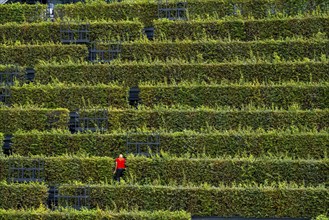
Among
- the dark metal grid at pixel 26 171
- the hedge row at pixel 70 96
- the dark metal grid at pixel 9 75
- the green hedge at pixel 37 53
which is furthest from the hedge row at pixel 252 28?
the dark metal grid at pixel 26 171

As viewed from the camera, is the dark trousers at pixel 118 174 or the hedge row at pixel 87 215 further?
the dark trousers at pixel 118 174

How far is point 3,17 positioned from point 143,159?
8285mm

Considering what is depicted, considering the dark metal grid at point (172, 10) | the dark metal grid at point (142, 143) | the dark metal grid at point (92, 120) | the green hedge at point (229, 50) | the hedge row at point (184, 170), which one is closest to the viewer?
the hedge row at point (184, 170)

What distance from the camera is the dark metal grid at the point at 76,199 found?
17984 millimetres

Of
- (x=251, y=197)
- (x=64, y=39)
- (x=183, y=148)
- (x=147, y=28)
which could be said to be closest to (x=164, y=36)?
(x=147, y=28)

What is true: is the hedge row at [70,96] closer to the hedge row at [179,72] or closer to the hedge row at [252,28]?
the hedge row at [179,72]

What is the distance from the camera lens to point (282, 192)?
17.4 meters

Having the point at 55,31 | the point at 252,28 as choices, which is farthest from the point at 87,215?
the point at 252,28

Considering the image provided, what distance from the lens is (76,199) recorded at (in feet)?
59.3

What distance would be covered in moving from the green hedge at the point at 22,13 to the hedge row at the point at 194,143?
5.75 metres

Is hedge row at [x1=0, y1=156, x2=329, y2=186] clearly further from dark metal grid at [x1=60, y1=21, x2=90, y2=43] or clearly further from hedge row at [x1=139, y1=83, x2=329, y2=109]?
dark metal grid at [x1=60, y1=21, x2=90, y2=43]

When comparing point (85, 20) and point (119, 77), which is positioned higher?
point (85, 20)

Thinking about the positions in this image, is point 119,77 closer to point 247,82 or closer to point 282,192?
point 247,82

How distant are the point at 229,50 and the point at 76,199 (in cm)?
608
